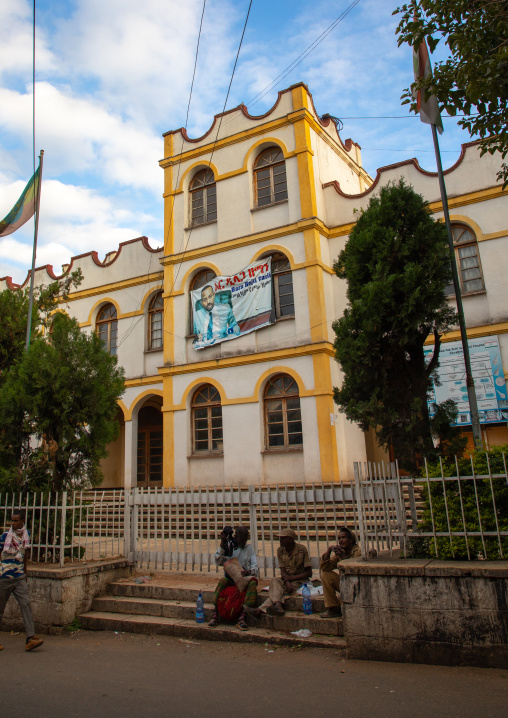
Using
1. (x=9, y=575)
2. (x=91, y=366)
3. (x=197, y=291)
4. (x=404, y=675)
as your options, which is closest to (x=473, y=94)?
(x=404, y=675)

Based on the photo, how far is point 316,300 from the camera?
13719mm

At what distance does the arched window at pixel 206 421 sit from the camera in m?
14.9

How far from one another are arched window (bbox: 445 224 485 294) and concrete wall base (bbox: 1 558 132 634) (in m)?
9.99

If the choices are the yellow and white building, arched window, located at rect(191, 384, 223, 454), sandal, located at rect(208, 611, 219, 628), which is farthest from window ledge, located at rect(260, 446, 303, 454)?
sandal, located at rect(208, 611, 219, 628)

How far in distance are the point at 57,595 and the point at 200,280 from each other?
10.8 meters

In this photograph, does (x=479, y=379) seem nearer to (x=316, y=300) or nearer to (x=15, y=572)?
(x=316, y=300)

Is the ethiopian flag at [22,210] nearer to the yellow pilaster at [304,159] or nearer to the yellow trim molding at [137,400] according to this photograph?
the yellow pilaster at [304,159]

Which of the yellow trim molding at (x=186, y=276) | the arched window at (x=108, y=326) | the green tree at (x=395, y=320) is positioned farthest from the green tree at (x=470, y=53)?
the arched window at (x=108, y=326)

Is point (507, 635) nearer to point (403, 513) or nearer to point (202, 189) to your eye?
point (403, 513)

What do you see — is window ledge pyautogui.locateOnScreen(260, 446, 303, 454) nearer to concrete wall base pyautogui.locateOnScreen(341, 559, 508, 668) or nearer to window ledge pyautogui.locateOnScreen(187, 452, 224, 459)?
window ledge pyautogui.locateOnScreen(187, 452, 224, 459)

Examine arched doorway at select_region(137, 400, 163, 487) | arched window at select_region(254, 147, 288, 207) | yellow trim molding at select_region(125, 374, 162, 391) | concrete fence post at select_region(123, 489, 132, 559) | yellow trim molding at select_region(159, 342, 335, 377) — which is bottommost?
concrete fence post at select_region(123, 489, 132, 559)

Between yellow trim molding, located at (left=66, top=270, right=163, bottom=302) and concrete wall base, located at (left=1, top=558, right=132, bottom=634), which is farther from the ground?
yellow trim molding, located at (left=66, top=270, right=163, bottom=302)

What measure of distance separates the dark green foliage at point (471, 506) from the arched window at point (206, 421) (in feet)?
32.1

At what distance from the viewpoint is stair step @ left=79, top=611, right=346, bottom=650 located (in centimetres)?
546
